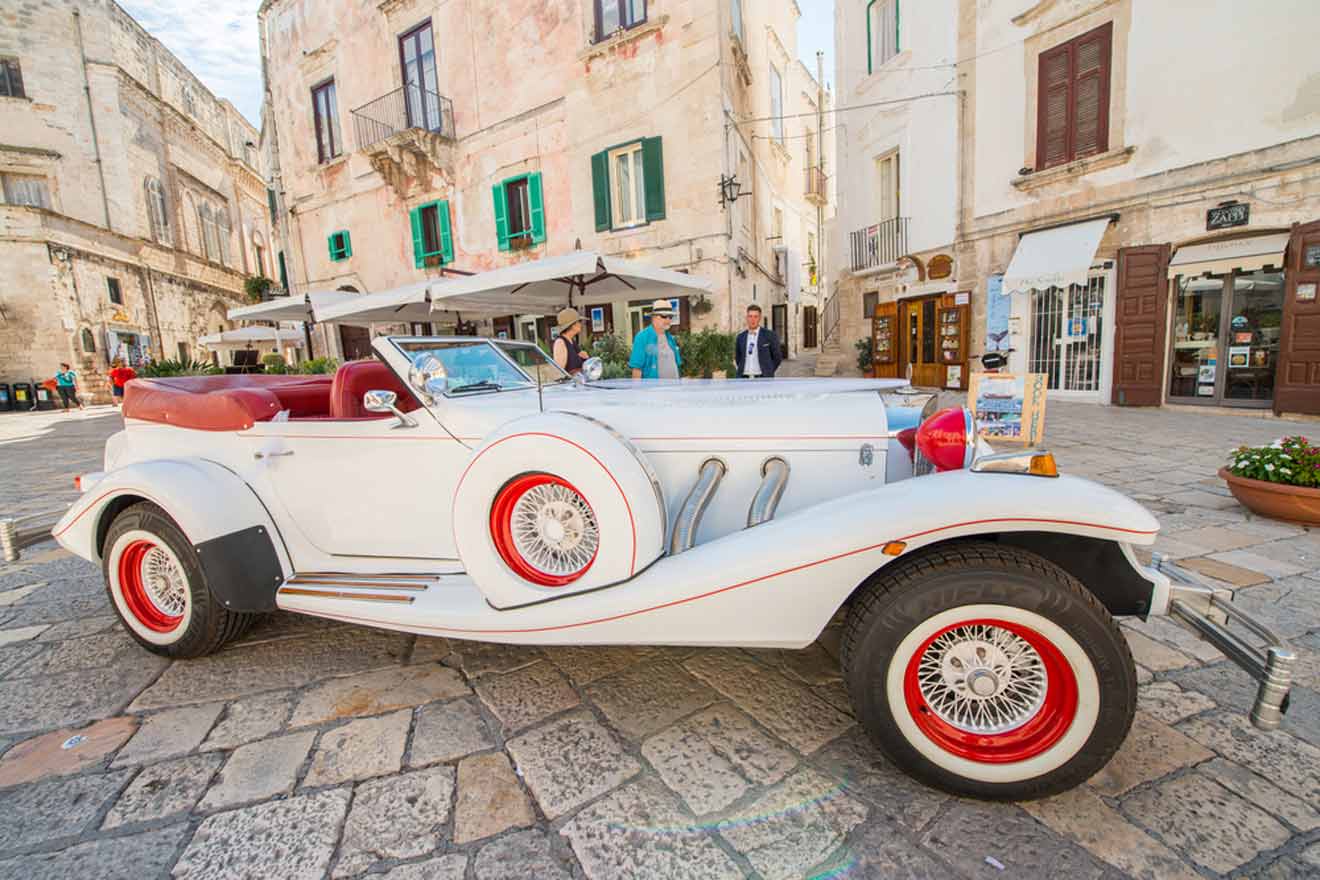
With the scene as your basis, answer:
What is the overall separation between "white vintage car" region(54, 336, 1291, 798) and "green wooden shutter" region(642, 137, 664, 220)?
31.8 feet

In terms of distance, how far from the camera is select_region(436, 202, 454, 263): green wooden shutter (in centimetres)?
1480

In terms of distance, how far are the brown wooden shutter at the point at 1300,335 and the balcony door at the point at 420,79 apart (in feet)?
54.2

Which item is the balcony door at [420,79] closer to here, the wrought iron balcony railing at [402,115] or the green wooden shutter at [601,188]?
the wrought iron balcony railing at [402,115]

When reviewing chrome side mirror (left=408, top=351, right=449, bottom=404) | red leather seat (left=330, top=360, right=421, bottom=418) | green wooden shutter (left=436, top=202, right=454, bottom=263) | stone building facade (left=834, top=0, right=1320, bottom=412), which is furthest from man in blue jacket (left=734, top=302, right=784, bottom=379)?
green wooden shutter (left=436, top=202, right=454, bottom=263)

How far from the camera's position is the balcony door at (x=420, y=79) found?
14.5 m

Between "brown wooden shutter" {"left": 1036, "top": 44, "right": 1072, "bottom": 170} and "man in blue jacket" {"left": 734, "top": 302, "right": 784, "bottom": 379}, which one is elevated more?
"brown wooden shutter" {"left": 1036, "top": 44, "right": 1072, "bottom": 170}

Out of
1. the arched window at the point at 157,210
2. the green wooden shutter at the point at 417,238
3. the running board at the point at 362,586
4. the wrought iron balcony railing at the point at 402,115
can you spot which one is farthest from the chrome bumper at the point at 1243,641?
the arched window at the point at 157,210

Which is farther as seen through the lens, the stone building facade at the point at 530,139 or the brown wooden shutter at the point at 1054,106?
the stone building facade at the point at 530,139

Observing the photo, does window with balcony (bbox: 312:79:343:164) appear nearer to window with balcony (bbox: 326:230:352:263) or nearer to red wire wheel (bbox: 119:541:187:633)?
window with balcony (bbox: 326:230:352:263)

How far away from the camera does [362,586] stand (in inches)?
91.6

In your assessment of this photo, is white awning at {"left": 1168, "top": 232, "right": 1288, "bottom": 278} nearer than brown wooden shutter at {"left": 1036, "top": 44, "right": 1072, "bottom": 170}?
Yes

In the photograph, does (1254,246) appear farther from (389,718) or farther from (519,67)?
(519,67)

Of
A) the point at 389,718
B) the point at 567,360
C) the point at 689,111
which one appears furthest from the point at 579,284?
the point at 389,718

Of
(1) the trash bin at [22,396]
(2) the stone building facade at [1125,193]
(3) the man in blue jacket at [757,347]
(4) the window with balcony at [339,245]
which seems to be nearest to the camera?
(3) the man in blue jacket at [757,347]
